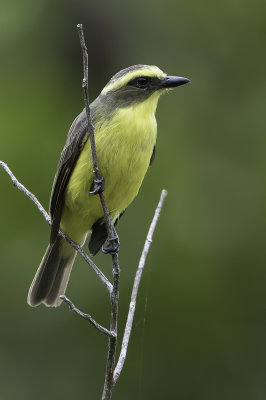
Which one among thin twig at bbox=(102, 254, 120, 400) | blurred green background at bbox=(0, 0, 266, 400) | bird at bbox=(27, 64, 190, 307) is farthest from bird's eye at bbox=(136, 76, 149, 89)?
thin twig at bbox=(102, 254, 120, 400)

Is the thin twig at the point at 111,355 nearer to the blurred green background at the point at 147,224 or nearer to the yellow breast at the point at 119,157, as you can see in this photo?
the yellow breast at the point at 119,157

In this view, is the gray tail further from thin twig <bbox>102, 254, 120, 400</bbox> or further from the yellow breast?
thin twig <bbox>102, 254, 120, 400</bbox>

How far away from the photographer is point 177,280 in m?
5.05

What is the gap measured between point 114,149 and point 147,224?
3.80 ft

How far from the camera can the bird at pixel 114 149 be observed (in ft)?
13.8

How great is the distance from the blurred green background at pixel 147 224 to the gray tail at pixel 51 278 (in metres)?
0.20

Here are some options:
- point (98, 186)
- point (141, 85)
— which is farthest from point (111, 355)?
point (141, 85)

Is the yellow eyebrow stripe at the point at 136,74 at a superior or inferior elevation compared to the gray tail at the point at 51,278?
superior

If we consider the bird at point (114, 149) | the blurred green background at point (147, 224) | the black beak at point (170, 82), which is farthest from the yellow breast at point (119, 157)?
the blurred green background at point (147, 224)

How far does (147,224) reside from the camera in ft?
17.2

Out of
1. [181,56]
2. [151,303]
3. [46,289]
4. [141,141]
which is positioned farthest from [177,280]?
[181,56]

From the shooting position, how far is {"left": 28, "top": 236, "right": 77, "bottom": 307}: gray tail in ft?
16.0

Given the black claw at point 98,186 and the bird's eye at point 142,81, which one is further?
the bird's eye at point 142,81

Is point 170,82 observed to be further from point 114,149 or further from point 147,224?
point 147,224
